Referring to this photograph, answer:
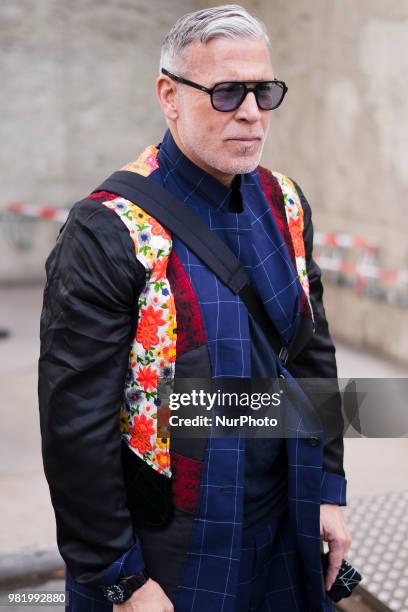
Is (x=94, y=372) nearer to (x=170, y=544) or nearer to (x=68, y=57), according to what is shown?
(x=170, y=544)

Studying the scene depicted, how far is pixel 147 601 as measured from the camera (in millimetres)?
1583

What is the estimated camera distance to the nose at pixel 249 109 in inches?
63.2

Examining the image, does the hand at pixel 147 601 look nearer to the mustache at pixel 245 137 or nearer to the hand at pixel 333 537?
the hand at pixel 333 537

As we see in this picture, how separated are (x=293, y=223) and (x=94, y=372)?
586 mm

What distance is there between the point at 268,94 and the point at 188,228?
321 millimetres

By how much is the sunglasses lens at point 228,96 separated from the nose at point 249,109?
0.04 ft

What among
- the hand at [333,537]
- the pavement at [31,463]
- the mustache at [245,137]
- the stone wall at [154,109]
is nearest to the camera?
the mustache at [245,137]

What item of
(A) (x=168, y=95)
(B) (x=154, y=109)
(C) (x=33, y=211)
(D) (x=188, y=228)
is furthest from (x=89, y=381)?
(B) (x=154, y=109)

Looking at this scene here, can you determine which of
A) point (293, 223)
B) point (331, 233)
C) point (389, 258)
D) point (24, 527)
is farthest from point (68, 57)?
point (293, 223)

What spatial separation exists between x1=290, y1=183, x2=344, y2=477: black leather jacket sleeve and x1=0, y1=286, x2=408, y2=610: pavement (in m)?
1.58

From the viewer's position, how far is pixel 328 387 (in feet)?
6.38

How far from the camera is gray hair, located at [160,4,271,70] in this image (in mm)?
1567

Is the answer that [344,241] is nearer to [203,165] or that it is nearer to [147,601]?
[203,165]

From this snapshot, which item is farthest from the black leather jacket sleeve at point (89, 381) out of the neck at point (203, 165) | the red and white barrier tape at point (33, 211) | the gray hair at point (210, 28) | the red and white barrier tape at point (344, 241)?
the red and white barrier tape at point (33, 211)
